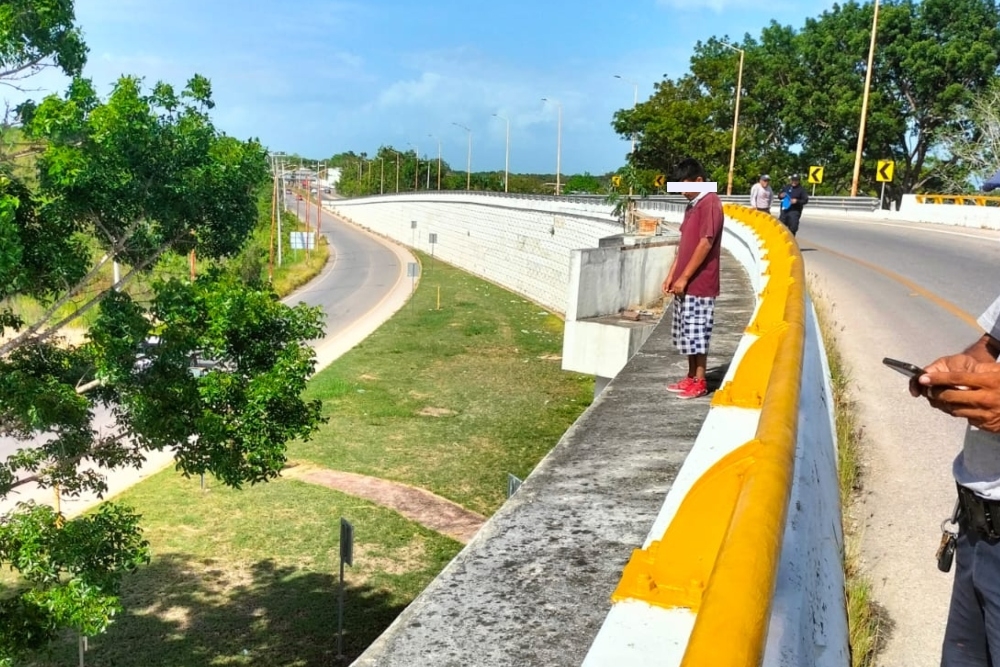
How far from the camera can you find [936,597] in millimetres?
3557

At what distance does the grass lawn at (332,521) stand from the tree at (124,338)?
370 centimetres

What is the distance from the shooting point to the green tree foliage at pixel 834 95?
5135 centimetres

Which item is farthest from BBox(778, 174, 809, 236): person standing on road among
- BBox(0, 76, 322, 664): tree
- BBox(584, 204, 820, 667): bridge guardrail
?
BBox(584, 204, 820, 667): bridge guardrail

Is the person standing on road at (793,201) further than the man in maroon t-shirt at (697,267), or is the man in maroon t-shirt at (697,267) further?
the person standing on road at (793,201)

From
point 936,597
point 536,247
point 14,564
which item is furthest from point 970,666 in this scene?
point 536,247

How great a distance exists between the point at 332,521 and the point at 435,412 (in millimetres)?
8384

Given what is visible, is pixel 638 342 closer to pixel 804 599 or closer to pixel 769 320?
pixel 769 320

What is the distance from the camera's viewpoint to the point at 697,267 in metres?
5.89

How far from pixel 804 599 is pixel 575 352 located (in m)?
9.71

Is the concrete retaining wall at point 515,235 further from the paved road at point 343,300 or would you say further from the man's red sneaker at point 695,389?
the man's red sneaker at point 695,389

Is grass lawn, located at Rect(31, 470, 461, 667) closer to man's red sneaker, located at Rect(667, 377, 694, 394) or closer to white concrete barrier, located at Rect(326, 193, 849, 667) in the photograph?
man's red sneaker, located at Rect(667, 377, 694, 394)

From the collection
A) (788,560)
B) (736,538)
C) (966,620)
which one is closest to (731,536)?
(736,538)

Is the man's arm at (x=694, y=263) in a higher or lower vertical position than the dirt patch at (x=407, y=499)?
higher

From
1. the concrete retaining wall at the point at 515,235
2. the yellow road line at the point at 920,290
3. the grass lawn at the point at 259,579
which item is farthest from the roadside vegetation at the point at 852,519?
the concrete retaining wall at the point at 515,235
